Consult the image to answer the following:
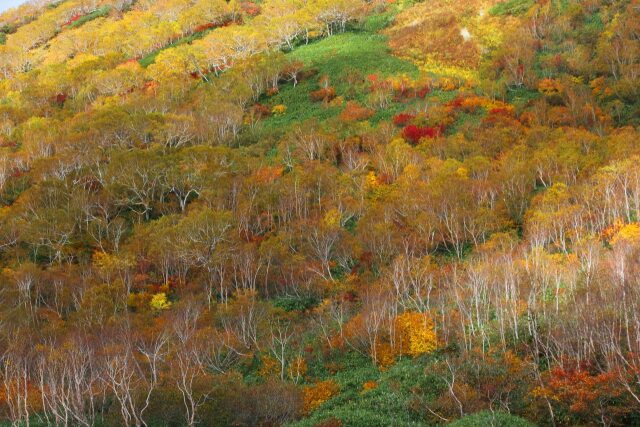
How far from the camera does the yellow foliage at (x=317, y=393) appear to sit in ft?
97.8

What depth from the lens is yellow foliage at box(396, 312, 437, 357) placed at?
110 feet

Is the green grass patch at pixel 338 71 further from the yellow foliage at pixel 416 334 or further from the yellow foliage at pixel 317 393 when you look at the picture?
the yellow foliage at pixel 317 393

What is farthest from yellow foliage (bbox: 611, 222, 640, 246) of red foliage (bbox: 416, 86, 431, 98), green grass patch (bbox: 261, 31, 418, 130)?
red foliage (bbox: 416, 86, 431, 98)

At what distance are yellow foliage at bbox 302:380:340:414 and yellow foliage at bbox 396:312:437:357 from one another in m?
4.93

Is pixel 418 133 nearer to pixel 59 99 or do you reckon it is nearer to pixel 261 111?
pixel 261 111

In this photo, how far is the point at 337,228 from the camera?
5075 centimetres

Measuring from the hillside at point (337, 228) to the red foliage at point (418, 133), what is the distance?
310mm

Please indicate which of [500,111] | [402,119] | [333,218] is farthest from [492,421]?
[500,111]

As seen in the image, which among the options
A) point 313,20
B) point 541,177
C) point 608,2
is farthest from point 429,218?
point 313,20

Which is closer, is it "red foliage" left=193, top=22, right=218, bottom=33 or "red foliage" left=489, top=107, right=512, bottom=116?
"red foliage" left=489, top=107, right=512, bottom=116

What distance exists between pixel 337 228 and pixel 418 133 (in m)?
24.3

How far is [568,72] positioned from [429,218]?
46.5 metres

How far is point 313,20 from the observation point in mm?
117875

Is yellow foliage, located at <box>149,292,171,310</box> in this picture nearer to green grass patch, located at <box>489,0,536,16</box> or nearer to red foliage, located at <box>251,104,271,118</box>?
red foliage, located at <box>251,104,271,118</box>
